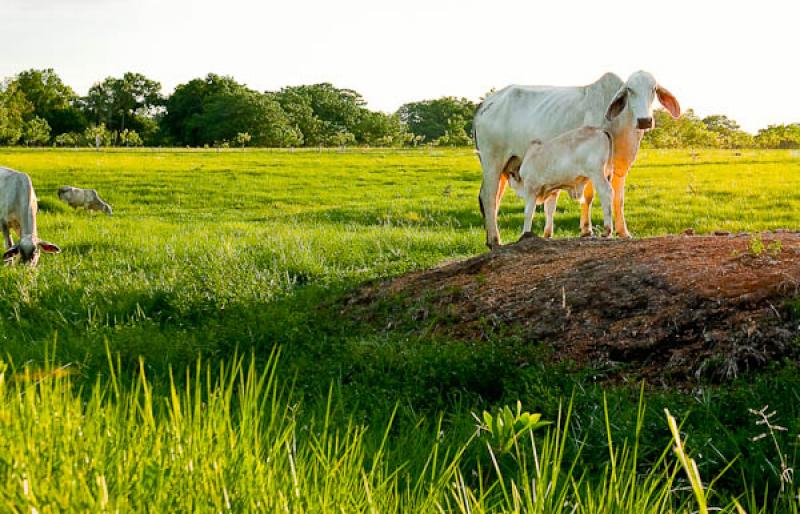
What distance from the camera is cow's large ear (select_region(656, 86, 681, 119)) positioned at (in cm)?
940

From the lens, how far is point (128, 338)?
6.74 m

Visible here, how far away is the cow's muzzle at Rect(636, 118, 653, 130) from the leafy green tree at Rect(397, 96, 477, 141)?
11198 centimetres

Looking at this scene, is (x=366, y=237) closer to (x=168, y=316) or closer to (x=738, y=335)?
(x=168, y=316)

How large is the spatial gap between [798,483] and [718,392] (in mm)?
991

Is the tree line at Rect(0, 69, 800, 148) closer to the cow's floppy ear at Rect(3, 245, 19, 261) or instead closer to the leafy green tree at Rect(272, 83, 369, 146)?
the leafy green tree at Rect(272, 83, 369, 146)

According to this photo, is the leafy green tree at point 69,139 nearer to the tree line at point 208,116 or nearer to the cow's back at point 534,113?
the tree line at point 208,116

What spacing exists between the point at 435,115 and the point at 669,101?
122m

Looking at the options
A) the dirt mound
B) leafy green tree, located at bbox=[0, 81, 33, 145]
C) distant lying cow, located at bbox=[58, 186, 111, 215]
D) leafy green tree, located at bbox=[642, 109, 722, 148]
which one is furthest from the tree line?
the dirt mound

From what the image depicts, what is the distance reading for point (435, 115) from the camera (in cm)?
12988

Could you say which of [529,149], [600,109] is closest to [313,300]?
[529,149]

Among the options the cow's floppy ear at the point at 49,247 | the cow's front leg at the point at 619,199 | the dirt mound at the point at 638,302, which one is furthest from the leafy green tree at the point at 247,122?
the dirt mound at the point at 638,302

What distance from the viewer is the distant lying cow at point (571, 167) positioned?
8.96 m

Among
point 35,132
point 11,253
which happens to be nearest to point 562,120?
point 11,253

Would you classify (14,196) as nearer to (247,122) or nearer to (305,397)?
(305,397)
